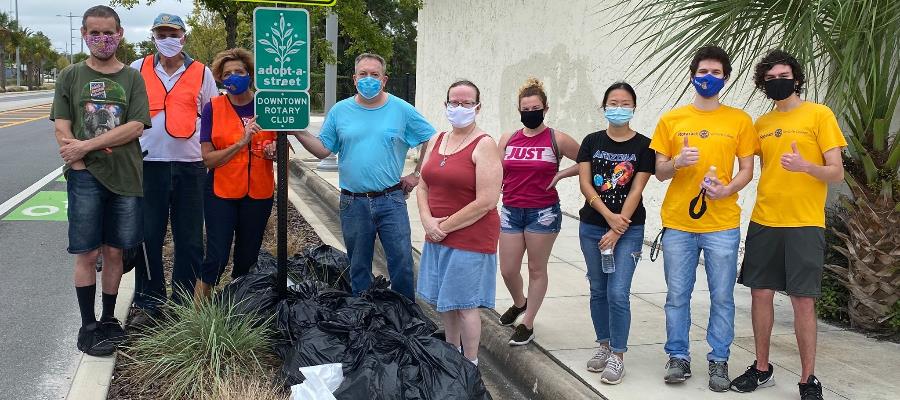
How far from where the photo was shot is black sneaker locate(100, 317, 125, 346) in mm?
4867

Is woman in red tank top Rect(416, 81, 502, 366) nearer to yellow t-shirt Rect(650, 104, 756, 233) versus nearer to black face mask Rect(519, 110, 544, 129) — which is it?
black face mask Rect(519, 110, 544, 129)

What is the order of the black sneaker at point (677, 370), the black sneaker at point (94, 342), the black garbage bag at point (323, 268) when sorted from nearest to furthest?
the black sneaker at point (677, 370) → the black sneaker at point (94, 342) → the black garbage bag at point (323, 268)

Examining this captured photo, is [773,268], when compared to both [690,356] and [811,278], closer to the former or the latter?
[811,278]

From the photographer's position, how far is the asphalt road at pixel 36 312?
4.50 metres

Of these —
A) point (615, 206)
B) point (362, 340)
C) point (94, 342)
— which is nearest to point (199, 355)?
point (94, 342)

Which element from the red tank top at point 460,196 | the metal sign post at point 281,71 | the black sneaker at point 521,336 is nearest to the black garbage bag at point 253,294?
the metal sign post at point 281,71

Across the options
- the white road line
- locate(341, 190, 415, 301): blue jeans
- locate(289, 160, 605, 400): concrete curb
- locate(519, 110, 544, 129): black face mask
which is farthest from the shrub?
the white road line

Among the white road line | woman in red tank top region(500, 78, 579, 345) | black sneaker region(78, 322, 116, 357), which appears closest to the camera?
black sneaker region(78, 322, 116, 357)

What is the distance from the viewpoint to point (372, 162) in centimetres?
486

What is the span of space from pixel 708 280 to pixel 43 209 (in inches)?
348

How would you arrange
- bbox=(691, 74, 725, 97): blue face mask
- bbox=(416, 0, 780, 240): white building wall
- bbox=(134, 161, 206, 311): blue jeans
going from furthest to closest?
bbox=(416, 0, 780, 240): white building wall
bbox=(134, 161, 206, 311): blue jeans
bbox=(691, 74, 725, 97): blue face mask

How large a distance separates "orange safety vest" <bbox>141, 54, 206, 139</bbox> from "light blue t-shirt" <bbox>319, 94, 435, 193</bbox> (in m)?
0.91

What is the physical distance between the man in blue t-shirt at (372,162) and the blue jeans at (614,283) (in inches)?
45.8

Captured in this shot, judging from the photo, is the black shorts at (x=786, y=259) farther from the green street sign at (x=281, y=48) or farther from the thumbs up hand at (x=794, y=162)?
the green street sign at (x=281, y=48)
